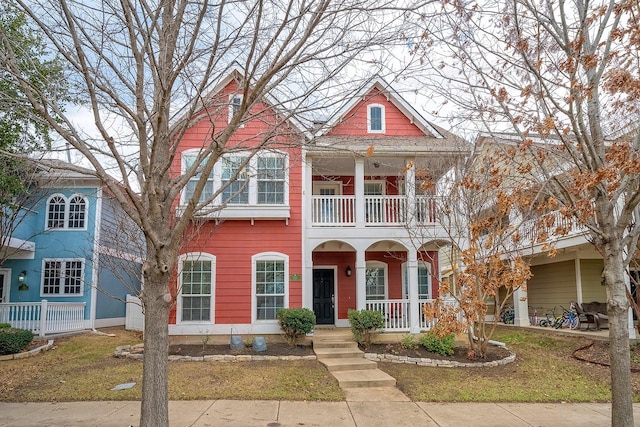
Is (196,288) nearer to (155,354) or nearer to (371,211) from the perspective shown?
(371,211)

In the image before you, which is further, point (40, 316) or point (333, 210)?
point (40, 316)

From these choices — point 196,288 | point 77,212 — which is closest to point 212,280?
point 196,288

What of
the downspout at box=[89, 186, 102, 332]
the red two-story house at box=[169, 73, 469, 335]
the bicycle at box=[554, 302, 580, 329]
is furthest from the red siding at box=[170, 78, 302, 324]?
the bicycle at box=[554, 302, 580, 329]

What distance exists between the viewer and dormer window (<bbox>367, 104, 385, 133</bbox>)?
593 inches

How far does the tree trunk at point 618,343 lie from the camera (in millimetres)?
4957

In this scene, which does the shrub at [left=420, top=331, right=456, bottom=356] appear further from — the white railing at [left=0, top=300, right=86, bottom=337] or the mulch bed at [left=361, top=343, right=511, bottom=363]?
the white railing at [left=0, top=300, right=86, bottom=337]

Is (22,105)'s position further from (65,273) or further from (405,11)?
(65,273)

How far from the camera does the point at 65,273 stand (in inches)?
688

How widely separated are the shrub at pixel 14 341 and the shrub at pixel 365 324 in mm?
9042

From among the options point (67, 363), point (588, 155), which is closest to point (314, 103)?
A: point (588, 155)

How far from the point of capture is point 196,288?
13.2 meters

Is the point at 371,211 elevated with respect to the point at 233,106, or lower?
lower

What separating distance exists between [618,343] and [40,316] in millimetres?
16134

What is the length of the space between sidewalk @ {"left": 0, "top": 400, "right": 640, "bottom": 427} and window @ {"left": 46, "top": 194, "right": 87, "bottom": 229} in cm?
1110
